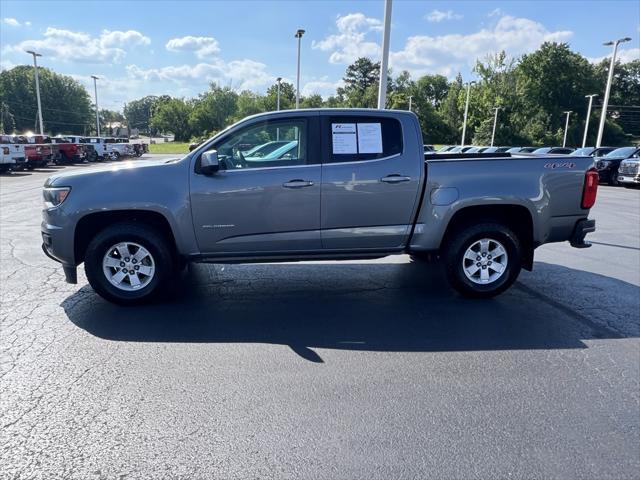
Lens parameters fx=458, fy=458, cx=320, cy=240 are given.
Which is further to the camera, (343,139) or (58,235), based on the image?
(343,139)

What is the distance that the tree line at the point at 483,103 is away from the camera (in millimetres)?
66562

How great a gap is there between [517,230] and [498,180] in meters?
0.74

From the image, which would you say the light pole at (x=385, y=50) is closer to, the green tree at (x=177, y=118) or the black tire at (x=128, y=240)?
the black tire at (x=128, y=240)

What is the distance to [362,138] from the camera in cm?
500

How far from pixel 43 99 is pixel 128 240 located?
98485mm

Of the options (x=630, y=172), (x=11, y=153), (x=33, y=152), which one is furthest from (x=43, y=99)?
(x=630, y=172)

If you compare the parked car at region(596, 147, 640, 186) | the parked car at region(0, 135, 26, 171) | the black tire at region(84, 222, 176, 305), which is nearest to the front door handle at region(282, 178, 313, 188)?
the black tire at region(84, 222, 176, 305)

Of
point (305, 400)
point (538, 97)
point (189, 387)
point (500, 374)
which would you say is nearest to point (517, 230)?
point (500, 374)

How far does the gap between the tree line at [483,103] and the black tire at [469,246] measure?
6010 cm

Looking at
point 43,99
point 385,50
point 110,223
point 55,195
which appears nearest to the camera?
point 55,195

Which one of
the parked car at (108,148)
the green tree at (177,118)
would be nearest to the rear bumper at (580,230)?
the parked car at (108,148)

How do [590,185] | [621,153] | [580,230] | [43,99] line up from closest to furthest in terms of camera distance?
[590,185] → [580,230] → [621,153] → [43,99]

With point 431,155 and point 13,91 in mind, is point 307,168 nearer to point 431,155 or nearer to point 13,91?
point 431,155

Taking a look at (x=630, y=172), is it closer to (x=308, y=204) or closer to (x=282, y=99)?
(x=308, y=204)
